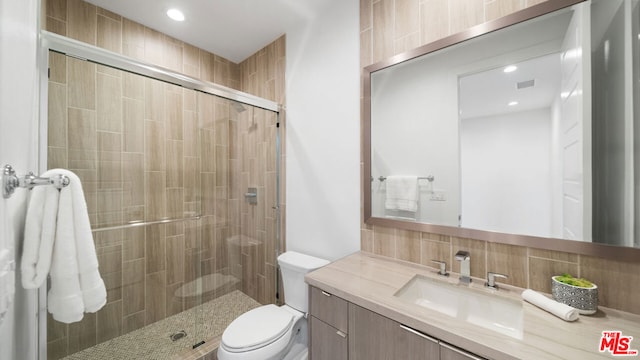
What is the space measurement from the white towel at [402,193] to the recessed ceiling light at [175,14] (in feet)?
6.64

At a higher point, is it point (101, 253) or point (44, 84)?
point (44, 84)

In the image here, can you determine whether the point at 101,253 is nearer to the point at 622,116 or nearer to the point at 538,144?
the point at 538,144

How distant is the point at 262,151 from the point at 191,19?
3.88 feet

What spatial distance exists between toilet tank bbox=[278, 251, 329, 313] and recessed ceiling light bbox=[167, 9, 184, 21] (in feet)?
6.77

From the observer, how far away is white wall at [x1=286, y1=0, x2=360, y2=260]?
1.62m

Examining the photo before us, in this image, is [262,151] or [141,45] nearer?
[141,45]

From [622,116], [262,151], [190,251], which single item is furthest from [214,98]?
[622,116]

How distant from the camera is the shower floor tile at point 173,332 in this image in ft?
5.09

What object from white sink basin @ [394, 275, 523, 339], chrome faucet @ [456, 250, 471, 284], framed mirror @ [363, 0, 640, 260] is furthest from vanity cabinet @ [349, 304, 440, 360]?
framed mirror @ [363, 0, 640, 260]

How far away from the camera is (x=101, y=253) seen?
1.53m

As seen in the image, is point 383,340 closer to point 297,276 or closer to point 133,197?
point 297,276

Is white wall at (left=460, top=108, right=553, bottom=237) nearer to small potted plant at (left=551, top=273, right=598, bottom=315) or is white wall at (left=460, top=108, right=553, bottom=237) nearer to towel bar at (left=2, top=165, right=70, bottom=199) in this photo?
small potted plant at (left=551, top=273, right=598, bottom=315)

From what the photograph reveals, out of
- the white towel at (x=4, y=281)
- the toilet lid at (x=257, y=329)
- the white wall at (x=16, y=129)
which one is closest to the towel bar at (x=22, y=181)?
the white wall at (x=16, y=129)

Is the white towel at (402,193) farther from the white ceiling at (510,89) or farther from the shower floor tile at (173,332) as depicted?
the shower floor tile at (173,332)
